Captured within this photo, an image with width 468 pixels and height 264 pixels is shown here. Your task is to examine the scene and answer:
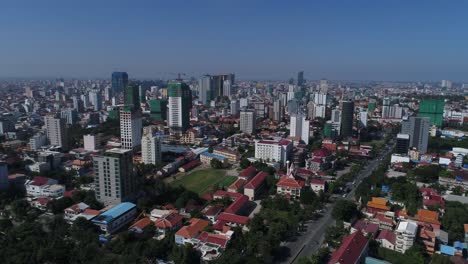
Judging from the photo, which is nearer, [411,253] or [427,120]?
[411,253]

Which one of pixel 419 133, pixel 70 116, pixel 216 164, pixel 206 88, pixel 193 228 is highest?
pixel 206 88

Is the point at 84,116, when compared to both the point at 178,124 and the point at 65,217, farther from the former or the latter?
the point at 65,217

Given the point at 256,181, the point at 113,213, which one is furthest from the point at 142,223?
the point at 256,181

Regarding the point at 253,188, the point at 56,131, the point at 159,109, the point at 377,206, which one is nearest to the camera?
the point at 377,206

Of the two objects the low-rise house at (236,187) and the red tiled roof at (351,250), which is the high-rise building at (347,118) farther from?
the red tiled roof at (351,250)

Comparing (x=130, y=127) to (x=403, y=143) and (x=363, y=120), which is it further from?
(x=363, y=120)

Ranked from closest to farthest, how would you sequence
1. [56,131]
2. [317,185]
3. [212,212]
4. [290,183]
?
[212,212], [290,183], [317,185], [56,131]

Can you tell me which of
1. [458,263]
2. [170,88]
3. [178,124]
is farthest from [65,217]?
[170,88]
